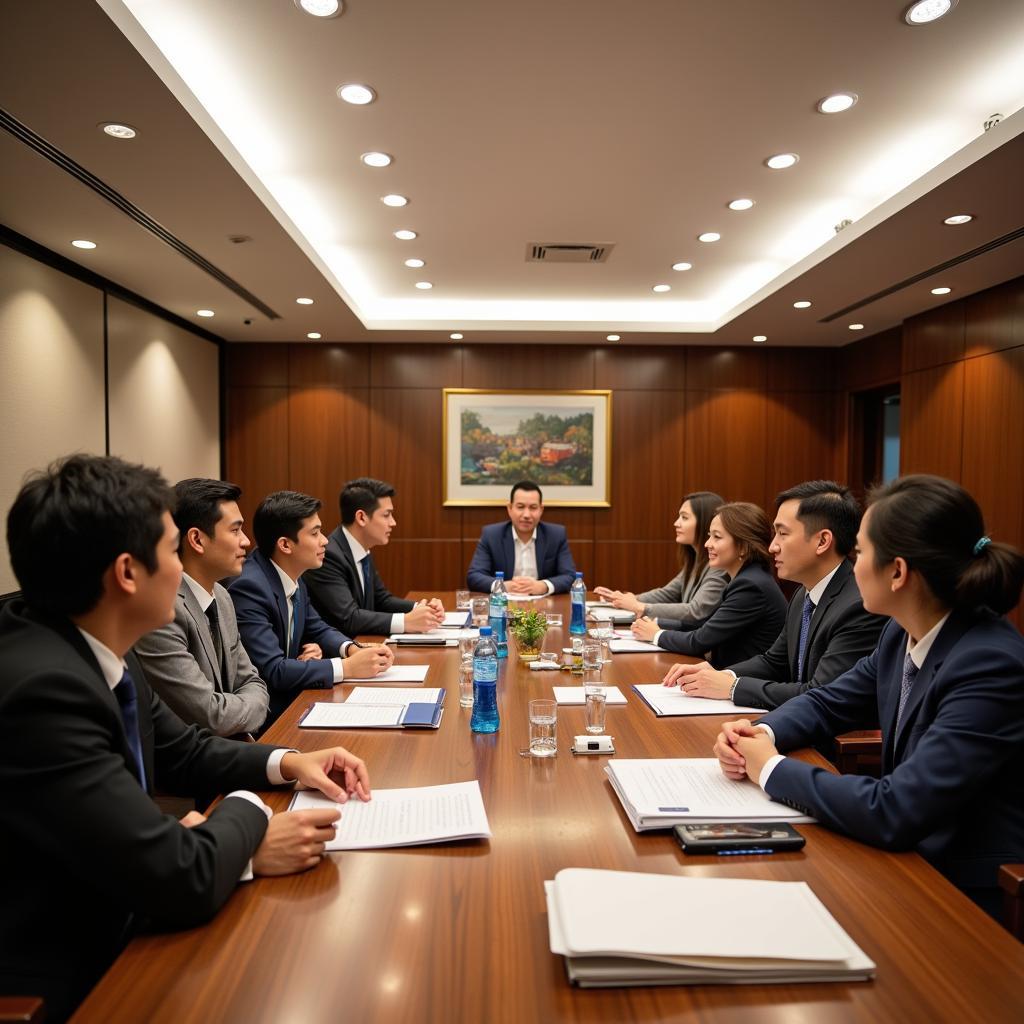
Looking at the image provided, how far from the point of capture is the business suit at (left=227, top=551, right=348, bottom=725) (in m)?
2.49

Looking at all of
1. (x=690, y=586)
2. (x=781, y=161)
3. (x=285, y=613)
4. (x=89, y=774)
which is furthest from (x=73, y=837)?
(x=781, y=161)

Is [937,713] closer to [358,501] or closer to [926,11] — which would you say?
[926,11]

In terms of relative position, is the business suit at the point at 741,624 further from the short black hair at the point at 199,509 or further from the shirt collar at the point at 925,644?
the short black hair at the point at 199,509

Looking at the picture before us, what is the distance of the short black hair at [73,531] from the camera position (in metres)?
1.16

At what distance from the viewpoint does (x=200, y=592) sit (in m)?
2.28

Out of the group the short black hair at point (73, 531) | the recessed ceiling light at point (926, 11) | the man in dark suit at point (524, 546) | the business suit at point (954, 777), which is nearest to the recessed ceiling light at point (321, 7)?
the recessed ceiling light at point (926, 11)

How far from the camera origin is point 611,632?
10.9 feet

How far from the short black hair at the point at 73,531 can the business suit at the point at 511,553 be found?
12.5 ft

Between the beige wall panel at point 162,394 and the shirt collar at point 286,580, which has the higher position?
the beige wall panel at point 162,394

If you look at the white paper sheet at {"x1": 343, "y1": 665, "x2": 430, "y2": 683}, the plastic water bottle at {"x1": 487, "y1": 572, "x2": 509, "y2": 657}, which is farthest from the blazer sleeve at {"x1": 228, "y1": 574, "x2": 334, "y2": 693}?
the plastic water bottle at {"x1": 487, "y1": 572, "x2": 509, "y2": 657}

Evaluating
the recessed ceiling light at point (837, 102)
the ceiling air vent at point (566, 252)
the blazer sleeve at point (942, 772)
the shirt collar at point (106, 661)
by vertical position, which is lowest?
the blazer sleeve at point (942, 772)

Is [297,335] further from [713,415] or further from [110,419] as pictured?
[713,415]

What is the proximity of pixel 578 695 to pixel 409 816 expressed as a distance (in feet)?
3.18

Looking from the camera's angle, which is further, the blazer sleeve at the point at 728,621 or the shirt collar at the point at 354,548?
the shirt collar at the point at 354,548
